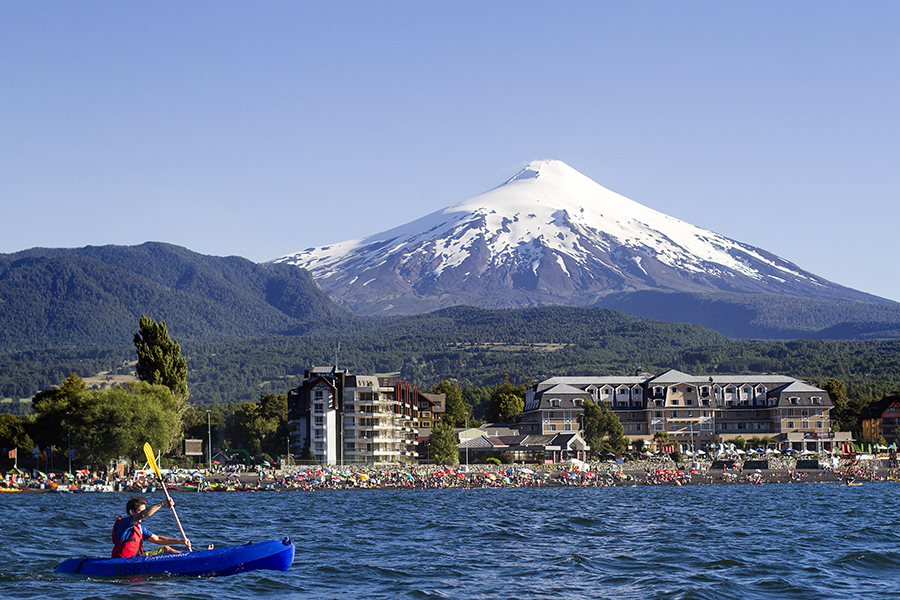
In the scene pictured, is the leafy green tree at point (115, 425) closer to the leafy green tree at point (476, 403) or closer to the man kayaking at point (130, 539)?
the man kayaking at point (130, 539)

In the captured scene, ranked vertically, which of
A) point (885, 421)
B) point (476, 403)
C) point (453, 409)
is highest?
point (476, 403)

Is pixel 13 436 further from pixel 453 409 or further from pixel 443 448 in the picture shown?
pixel 453 409

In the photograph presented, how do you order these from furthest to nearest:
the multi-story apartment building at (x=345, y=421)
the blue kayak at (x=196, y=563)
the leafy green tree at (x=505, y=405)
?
the leafy green tree at (x=505, y=405) → the multi-story apartment building at (x=345, y=421) → the blue kayak at (x=196, y=563)

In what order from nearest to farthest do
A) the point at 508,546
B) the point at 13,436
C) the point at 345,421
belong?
the point at 508,546, the point at 13,436, the point at 345,421

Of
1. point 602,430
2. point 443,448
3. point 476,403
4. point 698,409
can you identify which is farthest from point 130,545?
point 476,403

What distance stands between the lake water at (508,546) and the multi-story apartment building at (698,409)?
226ft

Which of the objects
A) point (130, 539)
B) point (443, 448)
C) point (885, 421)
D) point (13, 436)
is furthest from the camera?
point (885, 421)

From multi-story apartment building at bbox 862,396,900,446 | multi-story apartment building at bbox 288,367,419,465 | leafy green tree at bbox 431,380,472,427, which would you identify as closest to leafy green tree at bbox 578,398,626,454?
multi-story apartment building at bbox 288,367,419,465

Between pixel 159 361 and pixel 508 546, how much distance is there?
75.0 meters

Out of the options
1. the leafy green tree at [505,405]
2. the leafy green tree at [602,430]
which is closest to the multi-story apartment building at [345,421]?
the leafy green tree at [602,430]

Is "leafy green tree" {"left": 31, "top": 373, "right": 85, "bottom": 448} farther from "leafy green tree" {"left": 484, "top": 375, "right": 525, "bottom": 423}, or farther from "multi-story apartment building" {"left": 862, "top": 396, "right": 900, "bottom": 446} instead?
"multi-story apartment building" {"left": 862, "top": 396, "right": 900, "bottom": 446}

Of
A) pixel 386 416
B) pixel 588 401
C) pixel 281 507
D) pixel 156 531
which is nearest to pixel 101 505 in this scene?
pixel 281 507

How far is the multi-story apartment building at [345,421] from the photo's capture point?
120m

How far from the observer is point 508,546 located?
136 feet
